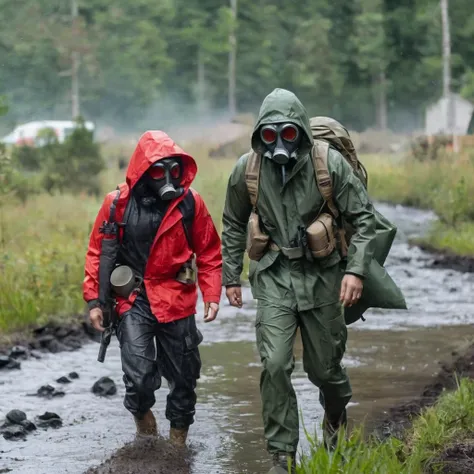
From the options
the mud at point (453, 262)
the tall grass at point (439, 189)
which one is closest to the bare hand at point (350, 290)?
the mud at point (453, 262)

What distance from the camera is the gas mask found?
6.51 m

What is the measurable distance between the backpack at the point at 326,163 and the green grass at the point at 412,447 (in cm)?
104

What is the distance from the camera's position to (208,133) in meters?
44.7

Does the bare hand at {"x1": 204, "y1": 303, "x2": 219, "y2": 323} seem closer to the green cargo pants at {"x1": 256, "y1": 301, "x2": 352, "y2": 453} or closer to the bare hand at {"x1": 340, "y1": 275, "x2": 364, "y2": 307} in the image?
the green cargo pants at {"x1": 256, "y1": 301, "x2": 352, "y2": 453}

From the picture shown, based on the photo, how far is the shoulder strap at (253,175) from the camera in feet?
20.0

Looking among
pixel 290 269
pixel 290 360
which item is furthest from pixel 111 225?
pixel 290 360

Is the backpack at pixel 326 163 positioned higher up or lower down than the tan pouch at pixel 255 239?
higher up

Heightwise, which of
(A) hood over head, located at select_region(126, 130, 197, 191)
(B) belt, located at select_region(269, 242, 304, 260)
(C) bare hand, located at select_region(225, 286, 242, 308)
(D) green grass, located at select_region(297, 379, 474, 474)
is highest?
(A) hood over head, located at select_region(126, 130, 197, 191)

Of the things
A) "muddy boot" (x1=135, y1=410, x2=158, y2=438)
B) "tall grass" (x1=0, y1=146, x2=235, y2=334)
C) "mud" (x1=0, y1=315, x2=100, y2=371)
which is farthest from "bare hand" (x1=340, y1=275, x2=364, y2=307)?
"tall grass" (x1=0, y1=146, x2=235, y2=334)

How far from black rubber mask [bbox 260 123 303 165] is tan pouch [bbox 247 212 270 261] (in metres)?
0.37

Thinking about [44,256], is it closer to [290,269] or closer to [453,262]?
[453,262]

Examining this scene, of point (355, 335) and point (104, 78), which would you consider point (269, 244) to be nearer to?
point (355, 335)

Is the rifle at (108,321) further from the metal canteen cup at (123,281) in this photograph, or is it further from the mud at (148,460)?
the mud at (148,460)

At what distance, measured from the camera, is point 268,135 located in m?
6.01
